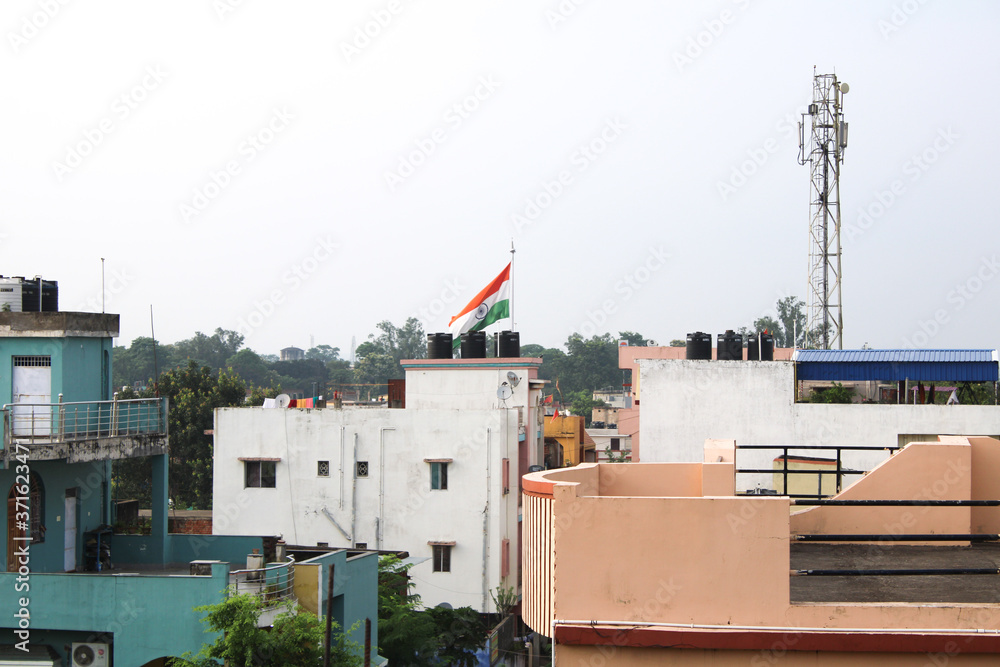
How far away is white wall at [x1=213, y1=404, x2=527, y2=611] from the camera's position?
109 feet

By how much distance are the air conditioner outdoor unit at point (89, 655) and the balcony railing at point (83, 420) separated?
399 cm

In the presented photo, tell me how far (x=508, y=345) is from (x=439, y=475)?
737 cm

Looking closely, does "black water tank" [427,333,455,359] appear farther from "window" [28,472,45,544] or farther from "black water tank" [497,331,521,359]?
"window" [28,472,45,544]

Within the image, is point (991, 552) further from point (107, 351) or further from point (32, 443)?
point (107, 351)

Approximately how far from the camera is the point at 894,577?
9.34 metres

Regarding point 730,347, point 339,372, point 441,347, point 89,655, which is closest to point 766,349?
point 730,347

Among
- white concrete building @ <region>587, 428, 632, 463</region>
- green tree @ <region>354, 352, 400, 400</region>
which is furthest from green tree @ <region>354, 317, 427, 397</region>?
white concrete building @ <region>587, 428, 632, 463</region>

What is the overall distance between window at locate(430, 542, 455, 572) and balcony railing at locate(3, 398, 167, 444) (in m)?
14.0

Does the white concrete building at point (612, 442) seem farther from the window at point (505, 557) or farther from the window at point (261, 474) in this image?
the window at point (261, 474)

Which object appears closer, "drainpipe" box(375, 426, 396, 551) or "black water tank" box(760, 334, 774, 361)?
"drainpipe" box(375, 426, 396, 551)

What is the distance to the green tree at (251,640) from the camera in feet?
51.9

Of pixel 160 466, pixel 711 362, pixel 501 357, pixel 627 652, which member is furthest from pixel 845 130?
pixel 627 652

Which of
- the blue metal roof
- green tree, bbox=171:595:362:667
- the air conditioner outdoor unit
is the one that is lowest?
the air conditioner outdoor unit

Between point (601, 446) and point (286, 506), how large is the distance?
41757mm
